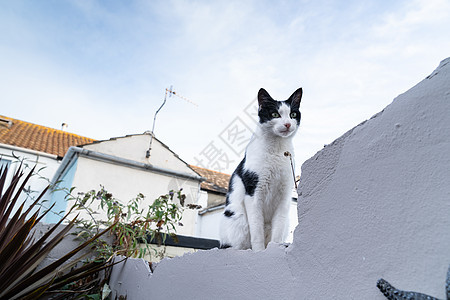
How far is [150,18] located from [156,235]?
9.10 ft

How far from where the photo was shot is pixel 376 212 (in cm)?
67

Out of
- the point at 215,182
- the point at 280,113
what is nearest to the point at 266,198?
the point at 280,113

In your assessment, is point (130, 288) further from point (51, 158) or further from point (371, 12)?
point (51, 158)

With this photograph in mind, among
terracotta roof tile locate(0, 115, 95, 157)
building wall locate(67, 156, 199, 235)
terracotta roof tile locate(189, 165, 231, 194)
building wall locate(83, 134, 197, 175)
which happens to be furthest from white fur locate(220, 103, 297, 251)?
terracotta roof tile locate(0, 115, 95, 157)

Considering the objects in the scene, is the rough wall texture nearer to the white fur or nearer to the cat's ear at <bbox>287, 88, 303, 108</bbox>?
the white fur

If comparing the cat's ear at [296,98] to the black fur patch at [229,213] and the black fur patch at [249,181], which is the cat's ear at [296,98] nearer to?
the black fur patch at [249,181]

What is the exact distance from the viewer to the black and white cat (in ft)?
4.27

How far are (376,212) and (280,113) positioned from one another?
850 mm

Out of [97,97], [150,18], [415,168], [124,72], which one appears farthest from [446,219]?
[97,97]

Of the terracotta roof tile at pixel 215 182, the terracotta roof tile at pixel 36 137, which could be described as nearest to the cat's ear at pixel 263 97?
the terracotta roof tile at pixel 215 182

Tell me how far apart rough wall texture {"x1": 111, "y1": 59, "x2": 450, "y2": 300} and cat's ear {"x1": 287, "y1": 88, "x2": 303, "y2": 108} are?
66cm

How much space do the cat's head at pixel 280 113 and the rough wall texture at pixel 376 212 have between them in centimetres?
49

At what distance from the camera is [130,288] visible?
2.00 m

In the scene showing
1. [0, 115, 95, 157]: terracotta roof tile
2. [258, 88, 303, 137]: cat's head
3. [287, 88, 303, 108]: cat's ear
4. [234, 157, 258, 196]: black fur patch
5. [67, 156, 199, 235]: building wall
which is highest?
[0, 115, 95, 157]: terracotta roof tile
